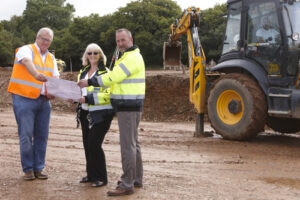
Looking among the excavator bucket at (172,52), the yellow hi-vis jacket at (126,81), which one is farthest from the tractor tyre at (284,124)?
the yellow hi-vis jacket at (126,81)

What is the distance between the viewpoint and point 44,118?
5469 mm

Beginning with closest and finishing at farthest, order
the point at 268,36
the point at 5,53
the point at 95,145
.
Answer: the point at 95,145 < the point at 268,36 < the point at 5,53

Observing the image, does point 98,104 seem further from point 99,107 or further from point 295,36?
point 295,36

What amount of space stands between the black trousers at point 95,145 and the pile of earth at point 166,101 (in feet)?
31.2

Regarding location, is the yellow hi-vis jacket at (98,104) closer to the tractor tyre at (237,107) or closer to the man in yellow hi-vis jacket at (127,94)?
the man in yellow hi-vis jacket at (127,94)

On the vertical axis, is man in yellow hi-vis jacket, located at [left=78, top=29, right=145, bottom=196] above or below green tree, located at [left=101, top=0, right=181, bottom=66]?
below

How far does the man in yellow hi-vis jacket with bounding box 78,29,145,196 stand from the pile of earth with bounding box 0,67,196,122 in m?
9.85

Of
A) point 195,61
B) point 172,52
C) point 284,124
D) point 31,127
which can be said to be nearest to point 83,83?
point 31,127

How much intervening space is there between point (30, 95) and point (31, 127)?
1.35 feet

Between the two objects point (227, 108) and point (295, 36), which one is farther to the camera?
point (227, 108)

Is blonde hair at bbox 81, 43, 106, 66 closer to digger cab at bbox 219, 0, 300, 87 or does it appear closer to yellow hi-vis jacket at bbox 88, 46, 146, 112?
yellow hi-vis jacket at bbox 88, 46, 146, 112

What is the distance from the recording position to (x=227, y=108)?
30.0ft

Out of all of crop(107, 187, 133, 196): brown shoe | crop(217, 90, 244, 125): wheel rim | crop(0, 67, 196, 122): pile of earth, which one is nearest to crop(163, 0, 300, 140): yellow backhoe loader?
crop(217, 90, 244, 125): wheel rim

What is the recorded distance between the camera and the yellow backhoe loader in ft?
25.6
